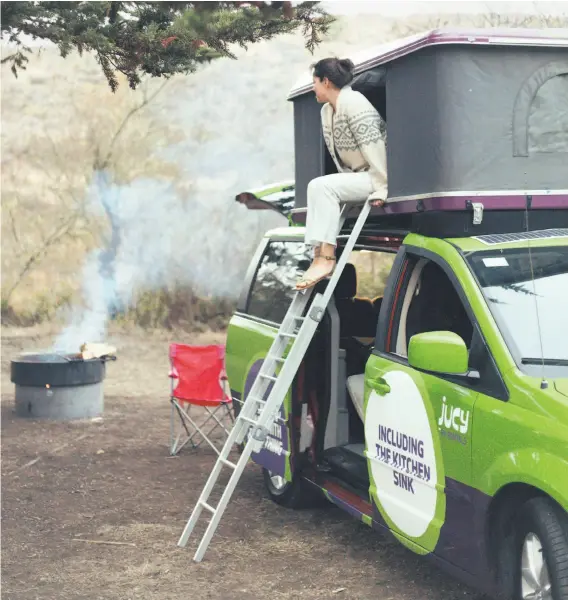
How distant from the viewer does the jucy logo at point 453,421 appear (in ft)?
15.5

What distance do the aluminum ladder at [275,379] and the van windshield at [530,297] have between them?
1.20 metres

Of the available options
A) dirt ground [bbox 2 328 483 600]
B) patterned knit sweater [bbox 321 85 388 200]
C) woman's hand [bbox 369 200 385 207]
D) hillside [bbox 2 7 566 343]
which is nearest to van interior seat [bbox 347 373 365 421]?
dirt ground [bbox 2 328 483 600]

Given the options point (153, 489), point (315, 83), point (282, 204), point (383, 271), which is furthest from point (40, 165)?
point (315, 83)

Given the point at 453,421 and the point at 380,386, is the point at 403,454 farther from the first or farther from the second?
the point at 453,421

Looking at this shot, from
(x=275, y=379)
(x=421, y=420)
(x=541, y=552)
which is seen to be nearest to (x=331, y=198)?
(x=275, y=379)

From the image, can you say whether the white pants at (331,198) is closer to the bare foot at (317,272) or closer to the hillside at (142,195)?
the bare foot at (317,272)

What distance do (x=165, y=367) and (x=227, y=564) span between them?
30.9ft

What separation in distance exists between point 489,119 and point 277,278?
8.41ft

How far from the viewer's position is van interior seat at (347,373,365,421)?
6559mm

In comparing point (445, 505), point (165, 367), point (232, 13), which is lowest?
point (165, 367)

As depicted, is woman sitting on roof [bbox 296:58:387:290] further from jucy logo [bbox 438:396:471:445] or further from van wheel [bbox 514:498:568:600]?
van wheel [bbox 514:498:568:600]

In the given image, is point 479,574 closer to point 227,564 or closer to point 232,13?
point 227,564

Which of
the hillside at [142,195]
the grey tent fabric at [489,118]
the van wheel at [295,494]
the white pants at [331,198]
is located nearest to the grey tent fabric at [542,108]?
the grey tent fabric at [489,118]

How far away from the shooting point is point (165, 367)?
1548 centimetres
